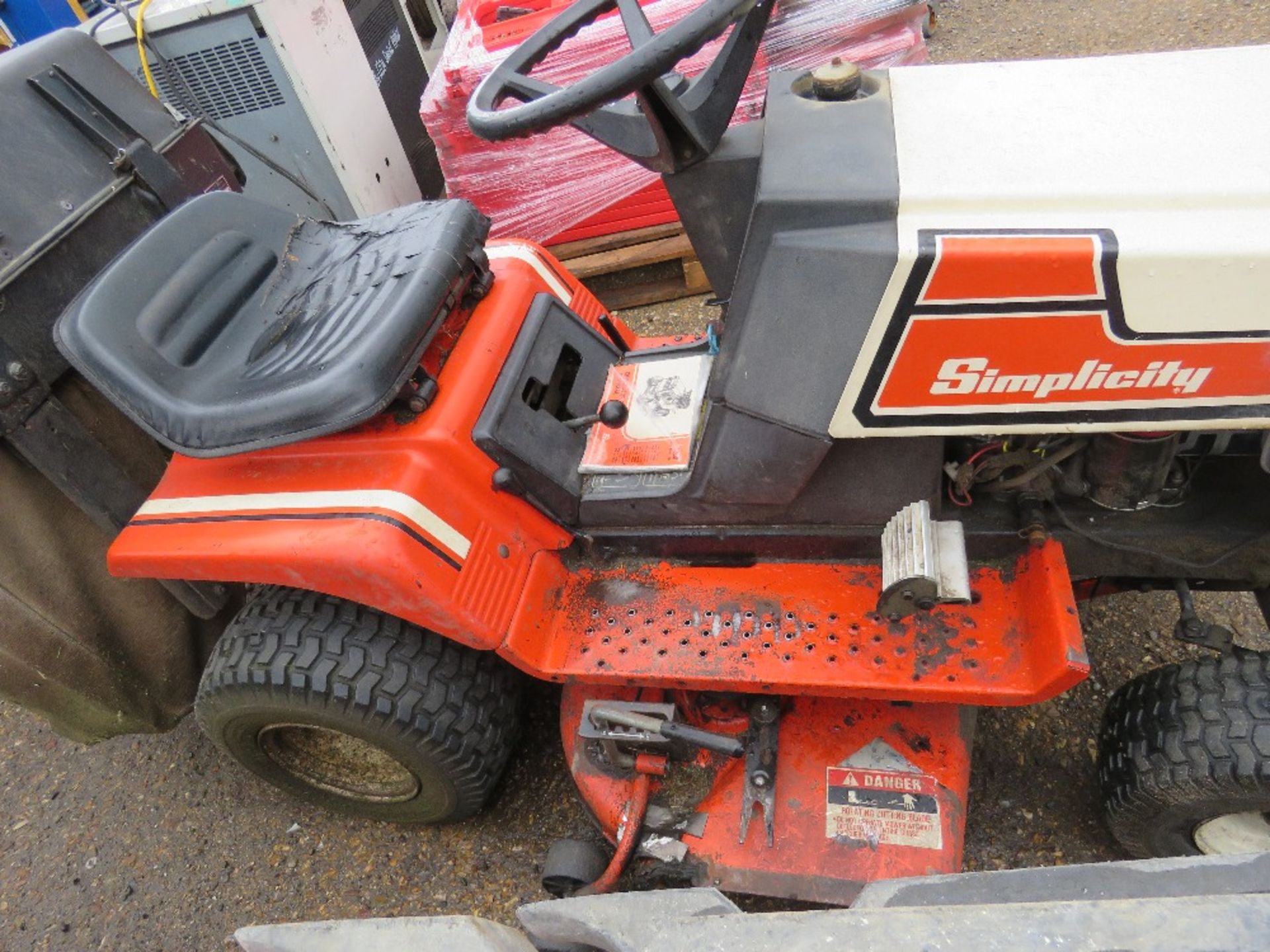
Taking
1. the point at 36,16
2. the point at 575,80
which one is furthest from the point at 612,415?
the point at 36,16

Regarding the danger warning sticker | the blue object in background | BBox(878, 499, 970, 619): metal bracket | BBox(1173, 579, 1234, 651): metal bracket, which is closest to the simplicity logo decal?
BBox(878, 499, 970, 619): metal bracket

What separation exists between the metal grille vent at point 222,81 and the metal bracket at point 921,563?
9.25 feet

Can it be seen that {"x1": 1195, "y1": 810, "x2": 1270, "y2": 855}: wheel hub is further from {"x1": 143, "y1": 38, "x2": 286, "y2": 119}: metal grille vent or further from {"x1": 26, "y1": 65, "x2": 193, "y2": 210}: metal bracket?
{"x1": 143, "y1": 38, "x2": 286, "y2": 119}: metal grille vent

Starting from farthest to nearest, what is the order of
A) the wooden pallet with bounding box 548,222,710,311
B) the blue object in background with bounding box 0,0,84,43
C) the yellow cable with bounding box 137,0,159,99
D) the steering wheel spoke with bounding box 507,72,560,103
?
1. the blue object in background with bounding box 0,0,84,43
2. the wooden pallet with bounding box 548,222,710,311
3. the yellow cable with bounding box 137,0,159,99
4. the steering wheel spoke with bounding box 507,72,560,103

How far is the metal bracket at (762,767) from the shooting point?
1.64 m

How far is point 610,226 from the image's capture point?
10.8ft

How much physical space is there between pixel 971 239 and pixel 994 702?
32.3 inches

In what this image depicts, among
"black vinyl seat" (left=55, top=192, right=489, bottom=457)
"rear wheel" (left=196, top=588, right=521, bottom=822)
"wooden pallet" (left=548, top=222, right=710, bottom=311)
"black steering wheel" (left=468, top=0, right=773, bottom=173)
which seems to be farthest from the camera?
"wooden pallet" (left=548, top=222, right=710, bottom=311)

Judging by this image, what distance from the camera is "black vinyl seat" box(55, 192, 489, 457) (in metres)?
1.58

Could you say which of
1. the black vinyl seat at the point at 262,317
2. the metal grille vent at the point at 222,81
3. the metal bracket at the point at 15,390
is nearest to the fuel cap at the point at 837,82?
the black vinyl seat at the point at 262,317

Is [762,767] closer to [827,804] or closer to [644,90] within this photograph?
[827,804]

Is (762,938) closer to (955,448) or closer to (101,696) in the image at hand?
(955,448)

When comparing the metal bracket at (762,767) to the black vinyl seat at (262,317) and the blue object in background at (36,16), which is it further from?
the blue object in background at (36,16)

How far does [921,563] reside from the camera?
4.65 ft
